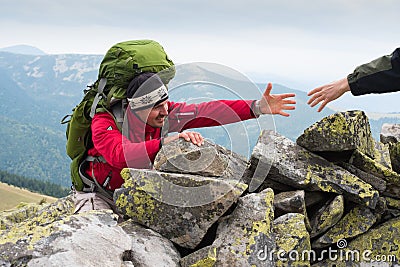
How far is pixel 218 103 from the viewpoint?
10125mm

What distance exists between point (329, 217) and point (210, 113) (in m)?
3.55

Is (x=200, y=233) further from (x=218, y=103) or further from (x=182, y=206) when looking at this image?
(x=218, y=103)

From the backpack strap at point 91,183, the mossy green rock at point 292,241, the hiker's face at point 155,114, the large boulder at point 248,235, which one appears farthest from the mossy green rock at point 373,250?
the backpack strap at point 91,183

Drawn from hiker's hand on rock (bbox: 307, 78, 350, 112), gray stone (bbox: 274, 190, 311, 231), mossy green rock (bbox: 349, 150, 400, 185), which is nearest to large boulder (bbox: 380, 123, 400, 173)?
mossy green rock (bbox: 349, 150, 400, 185)

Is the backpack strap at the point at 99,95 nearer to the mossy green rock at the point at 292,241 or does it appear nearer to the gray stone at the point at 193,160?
the gray stone at the point at 193,160

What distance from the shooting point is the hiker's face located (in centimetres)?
Answer: 936

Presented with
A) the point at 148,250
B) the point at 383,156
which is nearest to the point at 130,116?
the point at 148,250

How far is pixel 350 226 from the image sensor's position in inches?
368

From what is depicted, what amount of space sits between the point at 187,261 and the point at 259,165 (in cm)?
291

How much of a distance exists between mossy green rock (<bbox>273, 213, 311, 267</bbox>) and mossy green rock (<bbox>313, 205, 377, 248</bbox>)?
0.77 meters

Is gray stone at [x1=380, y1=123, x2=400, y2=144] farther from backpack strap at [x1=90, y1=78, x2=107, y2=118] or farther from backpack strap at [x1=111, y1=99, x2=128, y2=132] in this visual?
backpack strap at [x1=90, y1=78, x2=107, y2=118]

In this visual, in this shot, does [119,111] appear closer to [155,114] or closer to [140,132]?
[140,132]

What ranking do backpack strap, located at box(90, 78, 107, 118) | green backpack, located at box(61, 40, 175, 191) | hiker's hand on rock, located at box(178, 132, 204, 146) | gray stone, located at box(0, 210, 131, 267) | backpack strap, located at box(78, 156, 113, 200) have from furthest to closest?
1. backpack strap, located at box(78, 156, 113, 200)
2. backpack strap, located at box(90, 78, 107, 118)
3. green backpack, located at box(61, 40, 175, 191)
4. hiker's hand on rock, located at box(178, 132, 204, 146)
5. gray stone, located at box(0, 210, 131, 267)

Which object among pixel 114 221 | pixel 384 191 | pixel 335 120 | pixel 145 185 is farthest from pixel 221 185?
pixel 384 191
